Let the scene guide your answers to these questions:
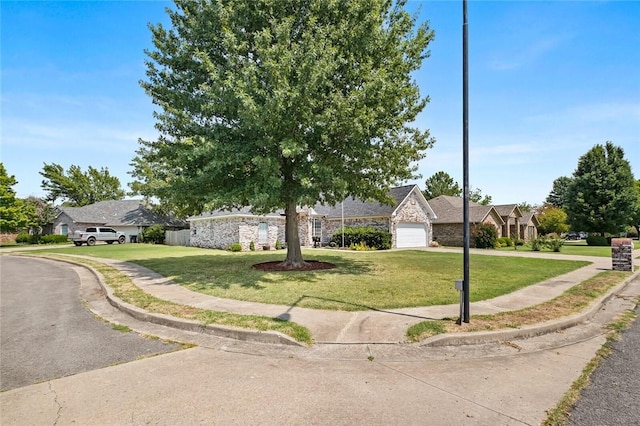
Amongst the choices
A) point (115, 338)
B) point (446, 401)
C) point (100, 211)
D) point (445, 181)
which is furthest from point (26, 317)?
point (445, 181)

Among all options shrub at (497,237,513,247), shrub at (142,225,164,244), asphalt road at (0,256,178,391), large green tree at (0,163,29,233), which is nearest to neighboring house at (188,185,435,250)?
shrub at (497,237,513,247)

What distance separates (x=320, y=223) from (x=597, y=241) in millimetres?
28042

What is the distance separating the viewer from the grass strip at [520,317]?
19.3 feet

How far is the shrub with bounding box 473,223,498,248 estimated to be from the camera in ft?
96.4

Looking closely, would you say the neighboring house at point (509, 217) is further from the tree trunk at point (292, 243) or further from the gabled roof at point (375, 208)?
the tree trunk at point (292, 243)

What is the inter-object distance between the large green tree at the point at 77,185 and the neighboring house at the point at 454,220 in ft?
194

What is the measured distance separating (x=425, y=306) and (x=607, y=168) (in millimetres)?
38746

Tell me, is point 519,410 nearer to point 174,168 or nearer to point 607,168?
point 174,168

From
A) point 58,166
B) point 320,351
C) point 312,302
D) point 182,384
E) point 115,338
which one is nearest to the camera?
point 182,384

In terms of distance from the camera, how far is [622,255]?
14125 mm

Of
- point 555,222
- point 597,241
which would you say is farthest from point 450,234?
point 555,222

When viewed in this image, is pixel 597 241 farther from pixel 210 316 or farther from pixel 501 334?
pixel 210 316

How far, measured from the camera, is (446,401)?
3.72m

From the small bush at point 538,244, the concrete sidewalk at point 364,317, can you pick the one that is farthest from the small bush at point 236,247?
the small bush at point 538,244
